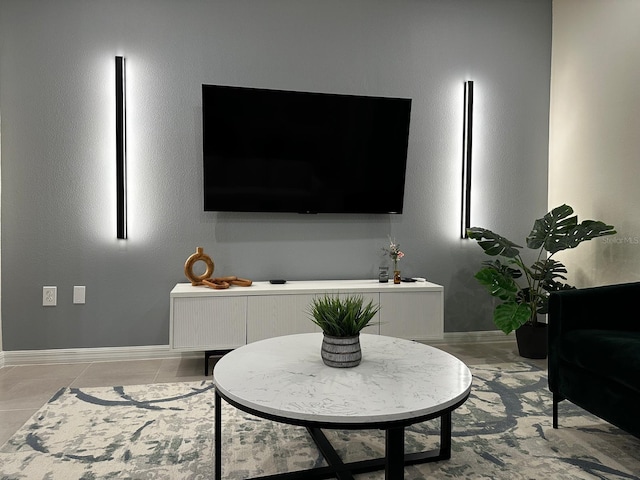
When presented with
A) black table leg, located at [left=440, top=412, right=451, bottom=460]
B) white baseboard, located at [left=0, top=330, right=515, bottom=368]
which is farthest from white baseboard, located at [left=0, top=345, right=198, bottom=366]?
black table leg, located at [left=440, top=412, right=451, bottom=460]

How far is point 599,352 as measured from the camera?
1.91 m

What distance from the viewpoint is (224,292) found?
2941 mm

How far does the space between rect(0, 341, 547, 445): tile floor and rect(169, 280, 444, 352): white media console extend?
0.26 meters

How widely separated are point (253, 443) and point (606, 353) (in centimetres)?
146

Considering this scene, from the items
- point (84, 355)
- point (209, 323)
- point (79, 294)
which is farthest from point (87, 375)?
point (209, 323)

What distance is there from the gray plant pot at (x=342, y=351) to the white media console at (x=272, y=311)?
1231mm

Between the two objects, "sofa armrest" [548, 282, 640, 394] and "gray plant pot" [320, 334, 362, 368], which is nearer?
"gray plant pot" [320, 334, 362, 368]

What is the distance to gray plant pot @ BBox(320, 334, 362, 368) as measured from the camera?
1.67m

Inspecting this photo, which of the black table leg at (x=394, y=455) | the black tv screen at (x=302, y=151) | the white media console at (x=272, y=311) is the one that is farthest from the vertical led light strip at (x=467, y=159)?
the black table leg at (x=394, y=455)

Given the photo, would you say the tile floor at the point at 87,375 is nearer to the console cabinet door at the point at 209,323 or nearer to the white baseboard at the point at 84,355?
the white baseboard at the point at 84,355

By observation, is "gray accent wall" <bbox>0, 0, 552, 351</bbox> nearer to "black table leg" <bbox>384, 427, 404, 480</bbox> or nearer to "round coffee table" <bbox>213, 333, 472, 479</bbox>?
"round coffee table" <bbox>213, 333, 472, 479</bbox>

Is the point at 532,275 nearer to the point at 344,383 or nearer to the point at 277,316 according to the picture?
the point at 277,316

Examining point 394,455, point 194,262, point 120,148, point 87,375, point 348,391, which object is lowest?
point 87,375

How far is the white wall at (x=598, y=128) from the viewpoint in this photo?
3.05m
